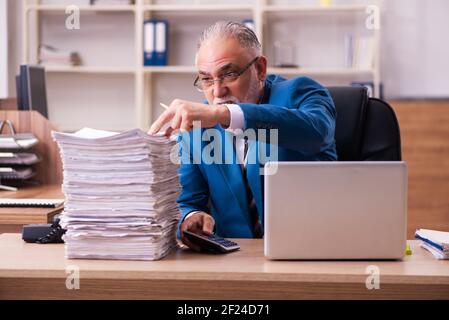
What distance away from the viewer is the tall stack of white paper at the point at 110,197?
128 cm

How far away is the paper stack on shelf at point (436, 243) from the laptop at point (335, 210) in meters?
0.10

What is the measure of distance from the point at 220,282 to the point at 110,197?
0.91ft

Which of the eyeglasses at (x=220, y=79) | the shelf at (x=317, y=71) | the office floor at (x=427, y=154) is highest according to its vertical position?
the shelf at (x=317, y=71)

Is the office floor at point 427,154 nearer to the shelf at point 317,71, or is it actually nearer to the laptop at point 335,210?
the shelf at point 317,71

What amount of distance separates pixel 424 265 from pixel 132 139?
0.58 metres

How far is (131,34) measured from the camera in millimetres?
4781

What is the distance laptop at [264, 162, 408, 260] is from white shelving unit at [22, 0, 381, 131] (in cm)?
322

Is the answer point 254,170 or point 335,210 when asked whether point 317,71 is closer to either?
point 254,170

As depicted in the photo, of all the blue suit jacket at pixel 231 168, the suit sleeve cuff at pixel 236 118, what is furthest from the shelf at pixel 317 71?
the suit sleeve cuff at pixel 236 118

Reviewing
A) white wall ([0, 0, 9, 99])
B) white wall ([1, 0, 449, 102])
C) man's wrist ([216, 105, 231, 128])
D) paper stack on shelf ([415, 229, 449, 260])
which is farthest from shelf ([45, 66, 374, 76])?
man's wrist ([216, 105, 231, 128])

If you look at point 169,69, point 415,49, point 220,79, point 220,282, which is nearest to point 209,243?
point 220,282

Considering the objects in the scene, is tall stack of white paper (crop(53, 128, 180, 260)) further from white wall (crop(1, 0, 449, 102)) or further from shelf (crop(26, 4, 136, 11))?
white wall (crop(1, 0, 449, 102))

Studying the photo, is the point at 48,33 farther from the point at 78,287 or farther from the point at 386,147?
the point at 78,287
